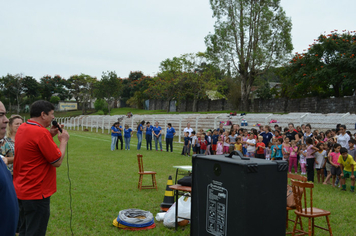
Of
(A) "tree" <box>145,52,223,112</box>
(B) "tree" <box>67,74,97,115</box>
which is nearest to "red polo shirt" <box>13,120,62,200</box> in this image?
(A) "tree" <box>145,52,223,112</box>

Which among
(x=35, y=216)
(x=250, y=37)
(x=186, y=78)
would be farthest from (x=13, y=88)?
(x=35, y=216)

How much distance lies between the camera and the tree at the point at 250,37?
30.8 m

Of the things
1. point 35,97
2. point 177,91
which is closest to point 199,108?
point 177,91

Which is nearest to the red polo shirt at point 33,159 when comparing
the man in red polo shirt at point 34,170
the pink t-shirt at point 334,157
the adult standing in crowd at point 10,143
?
the man in red polo shirt at point 34,170

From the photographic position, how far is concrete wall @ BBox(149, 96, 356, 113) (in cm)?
2381

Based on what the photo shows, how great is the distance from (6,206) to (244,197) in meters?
1.76

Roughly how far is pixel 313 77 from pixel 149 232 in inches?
1005

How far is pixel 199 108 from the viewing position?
4894 cm

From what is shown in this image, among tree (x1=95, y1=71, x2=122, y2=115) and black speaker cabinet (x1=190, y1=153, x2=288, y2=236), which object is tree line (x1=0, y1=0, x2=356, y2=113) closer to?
tree (x1=95, y1=71, x2=122, y2=115)

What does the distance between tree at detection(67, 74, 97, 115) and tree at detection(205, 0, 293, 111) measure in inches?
1635

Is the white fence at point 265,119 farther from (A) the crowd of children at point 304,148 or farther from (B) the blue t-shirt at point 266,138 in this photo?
(B) the blue t-shirt at point 266,138

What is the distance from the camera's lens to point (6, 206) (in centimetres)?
158

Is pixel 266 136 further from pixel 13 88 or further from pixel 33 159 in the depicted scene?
pixel 13 88

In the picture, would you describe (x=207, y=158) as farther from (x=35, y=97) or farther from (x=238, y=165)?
(x=35, y=97)
